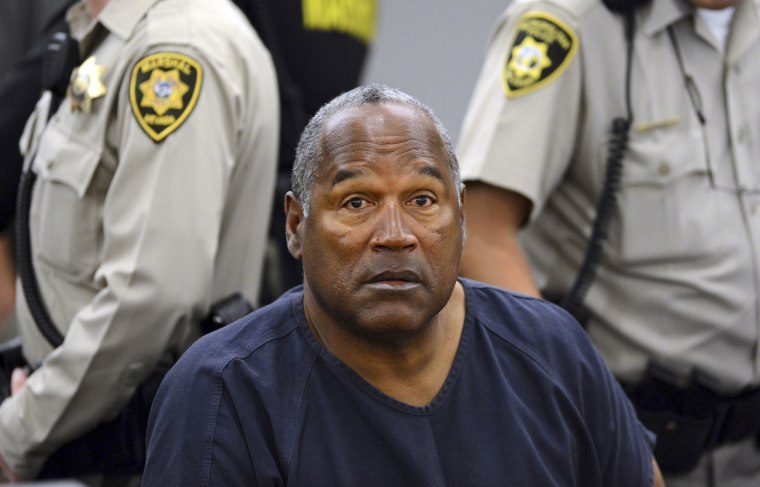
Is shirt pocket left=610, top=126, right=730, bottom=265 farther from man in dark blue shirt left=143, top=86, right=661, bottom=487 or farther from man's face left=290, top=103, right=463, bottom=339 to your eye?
man's face left=290, top=103, right=463, bottom=339

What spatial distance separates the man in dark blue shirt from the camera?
165cm

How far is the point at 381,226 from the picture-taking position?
1.66 metres

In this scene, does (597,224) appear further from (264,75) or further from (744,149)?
(264,75)

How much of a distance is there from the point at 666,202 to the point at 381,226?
951 millimetres

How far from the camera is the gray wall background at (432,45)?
4445mm

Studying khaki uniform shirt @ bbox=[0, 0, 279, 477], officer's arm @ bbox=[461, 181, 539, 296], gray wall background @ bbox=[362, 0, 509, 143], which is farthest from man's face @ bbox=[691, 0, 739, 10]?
gray wall background @ bbox=[362, 0, 509, 143]

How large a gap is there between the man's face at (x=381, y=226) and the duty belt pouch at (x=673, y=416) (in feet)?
2.90

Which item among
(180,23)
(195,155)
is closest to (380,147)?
(195,155)

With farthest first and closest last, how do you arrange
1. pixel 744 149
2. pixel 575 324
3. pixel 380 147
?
pixel 744 149, pixel 575 324, pixel 380 147

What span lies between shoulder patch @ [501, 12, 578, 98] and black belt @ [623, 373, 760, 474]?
61 centimetres

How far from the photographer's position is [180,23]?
229 centimetres

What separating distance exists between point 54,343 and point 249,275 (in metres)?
0.39

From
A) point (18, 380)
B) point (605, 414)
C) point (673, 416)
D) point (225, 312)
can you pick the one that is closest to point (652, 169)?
point (673, 416)

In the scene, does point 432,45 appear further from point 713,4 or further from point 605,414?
point 605,414
